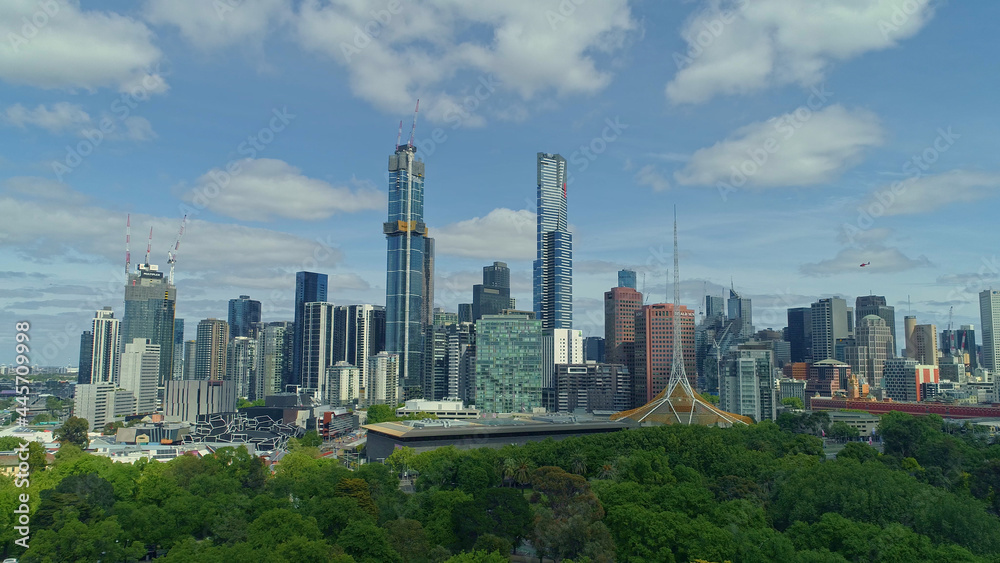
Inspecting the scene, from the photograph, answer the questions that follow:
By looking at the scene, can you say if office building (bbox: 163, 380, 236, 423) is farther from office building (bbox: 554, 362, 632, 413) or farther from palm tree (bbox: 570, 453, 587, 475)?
palm tree (bbox: 570, 453, 587, 475)

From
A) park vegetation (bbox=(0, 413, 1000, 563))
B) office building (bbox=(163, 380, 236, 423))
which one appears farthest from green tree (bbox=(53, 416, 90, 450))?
park vegetation (bbox=(0, 413, 1000, 563))

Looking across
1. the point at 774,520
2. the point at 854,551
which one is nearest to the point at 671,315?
the point at 774,520

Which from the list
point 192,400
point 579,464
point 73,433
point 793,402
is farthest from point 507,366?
point 579,464

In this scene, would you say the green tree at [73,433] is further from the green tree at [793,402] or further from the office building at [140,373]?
the green tree at [793,402]

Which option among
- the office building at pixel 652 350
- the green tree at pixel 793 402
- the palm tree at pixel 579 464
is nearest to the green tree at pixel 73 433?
the palm tree at pixel 579 464

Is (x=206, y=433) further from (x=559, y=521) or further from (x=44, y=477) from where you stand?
(x=559, y=521)
